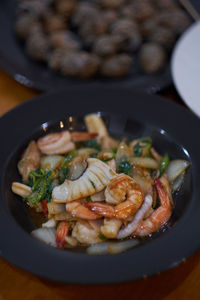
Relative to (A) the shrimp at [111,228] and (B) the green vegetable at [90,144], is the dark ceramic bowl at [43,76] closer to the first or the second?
(B) the green vegetable at [90,144]

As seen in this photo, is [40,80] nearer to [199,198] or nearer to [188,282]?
[199,198]

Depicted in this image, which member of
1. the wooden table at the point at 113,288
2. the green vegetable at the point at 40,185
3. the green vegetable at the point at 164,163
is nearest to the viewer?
the wooden table at the point at 113,288

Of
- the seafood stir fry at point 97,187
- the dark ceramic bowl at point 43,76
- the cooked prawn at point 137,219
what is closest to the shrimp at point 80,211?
the seafood stir fry at point 97,187

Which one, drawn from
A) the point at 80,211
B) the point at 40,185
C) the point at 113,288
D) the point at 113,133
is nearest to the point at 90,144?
the point at 113,133

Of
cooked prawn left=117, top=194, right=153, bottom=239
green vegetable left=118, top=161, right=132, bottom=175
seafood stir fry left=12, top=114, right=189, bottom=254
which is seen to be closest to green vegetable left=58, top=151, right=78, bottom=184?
seafood stir fry left=12, top=114, right=189, bottom=254

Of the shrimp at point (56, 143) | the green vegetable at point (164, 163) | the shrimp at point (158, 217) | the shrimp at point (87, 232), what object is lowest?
the green vegetable at point (164, 163)

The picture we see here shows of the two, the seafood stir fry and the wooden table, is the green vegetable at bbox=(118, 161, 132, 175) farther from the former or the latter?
the wooden table

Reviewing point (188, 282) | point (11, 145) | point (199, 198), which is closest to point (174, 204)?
point (199, 198)
